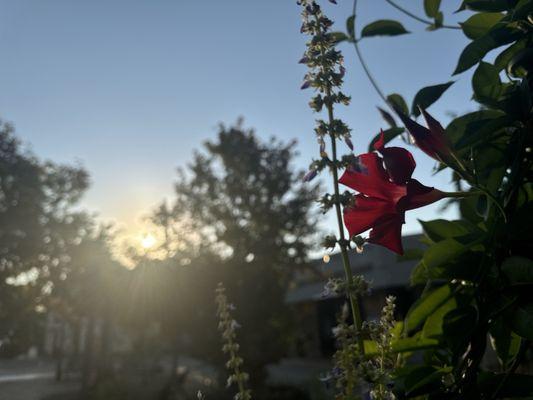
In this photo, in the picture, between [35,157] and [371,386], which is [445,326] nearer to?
[371,386]

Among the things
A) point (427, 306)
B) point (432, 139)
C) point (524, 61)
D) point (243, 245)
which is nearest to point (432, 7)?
point (524, 61)

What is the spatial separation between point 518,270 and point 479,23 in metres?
0.64

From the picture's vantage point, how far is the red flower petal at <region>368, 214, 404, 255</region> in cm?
75

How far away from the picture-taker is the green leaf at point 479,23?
3.52 feet

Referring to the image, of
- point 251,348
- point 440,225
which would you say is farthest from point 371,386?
point 251,348

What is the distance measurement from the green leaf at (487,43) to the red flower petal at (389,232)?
47 centimetres

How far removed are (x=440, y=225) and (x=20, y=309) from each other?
835 inches

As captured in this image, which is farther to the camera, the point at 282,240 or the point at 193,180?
the point at 193,180

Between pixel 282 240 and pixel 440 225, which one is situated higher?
pixel 282 240

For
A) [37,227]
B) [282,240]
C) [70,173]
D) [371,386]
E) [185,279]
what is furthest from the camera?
[70,173]

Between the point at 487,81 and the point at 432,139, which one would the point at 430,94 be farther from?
the point at 432,139

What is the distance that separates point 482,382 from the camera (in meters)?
0.82

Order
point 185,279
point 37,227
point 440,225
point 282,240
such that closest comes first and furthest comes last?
point 440,225 → point 185,279 → point 282,240 → point 37,227

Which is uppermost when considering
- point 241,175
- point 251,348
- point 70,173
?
point 70,173
